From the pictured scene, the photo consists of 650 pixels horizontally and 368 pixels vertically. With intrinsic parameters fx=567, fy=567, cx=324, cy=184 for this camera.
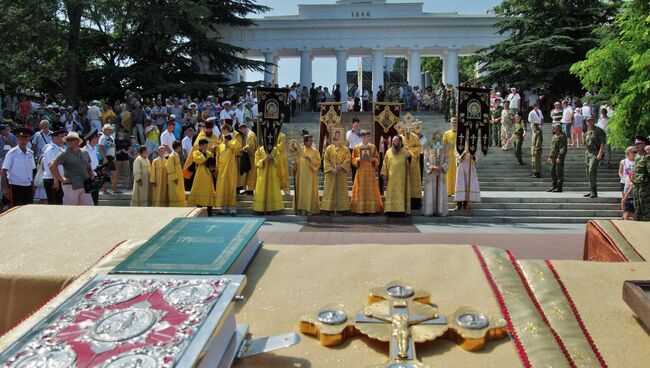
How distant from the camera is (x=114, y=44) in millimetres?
30453

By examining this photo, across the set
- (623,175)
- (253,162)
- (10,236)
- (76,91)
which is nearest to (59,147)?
(253,162)

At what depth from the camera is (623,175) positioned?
12031 mm

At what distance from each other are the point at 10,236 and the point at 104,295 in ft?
3.67

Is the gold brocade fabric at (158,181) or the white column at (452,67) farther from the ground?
the white column at (452,67)

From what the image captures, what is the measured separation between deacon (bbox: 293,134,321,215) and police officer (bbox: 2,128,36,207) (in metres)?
5.22

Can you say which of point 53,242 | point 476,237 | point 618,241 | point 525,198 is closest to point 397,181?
point 476,237

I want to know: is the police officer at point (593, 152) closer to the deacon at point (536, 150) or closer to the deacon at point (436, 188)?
the deacon at point (536, 150)

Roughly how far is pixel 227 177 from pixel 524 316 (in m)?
11.2

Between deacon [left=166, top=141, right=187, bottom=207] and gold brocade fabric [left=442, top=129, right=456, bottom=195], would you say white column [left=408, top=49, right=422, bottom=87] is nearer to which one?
gold brocade fabric [left=442, top=129, right=456, bottom=195]

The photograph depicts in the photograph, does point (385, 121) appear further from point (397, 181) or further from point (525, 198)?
Result: point (525, 198)

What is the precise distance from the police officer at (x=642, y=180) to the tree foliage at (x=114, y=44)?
2172 centimetres

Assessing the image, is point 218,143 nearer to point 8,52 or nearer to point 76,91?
point 8,52

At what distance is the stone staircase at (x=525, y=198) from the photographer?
12.5m

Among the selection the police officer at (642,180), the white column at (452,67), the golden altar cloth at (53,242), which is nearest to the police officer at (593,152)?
the police officer at (642,180)
